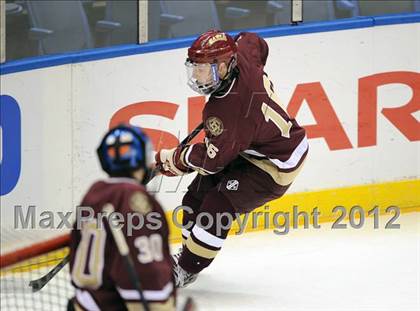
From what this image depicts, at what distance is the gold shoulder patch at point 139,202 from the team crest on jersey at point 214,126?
61.0 inches

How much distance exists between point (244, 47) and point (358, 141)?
4.38ft

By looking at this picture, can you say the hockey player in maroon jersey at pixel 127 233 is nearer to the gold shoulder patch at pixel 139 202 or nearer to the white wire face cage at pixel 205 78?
the gold shoulder patch at pixel 139 202

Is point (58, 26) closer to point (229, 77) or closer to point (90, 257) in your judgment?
point (229, 77)

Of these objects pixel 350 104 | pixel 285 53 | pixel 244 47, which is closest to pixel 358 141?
pixel 350 104

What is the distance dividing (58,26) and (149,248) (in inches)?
114

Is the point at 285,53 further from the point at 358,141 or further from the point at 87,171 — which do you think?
the point at 87,171

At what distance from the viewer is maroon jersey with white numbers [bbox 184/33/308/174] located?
178 inches

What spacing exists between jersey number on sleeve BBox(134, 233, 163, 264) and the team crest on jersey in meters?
1.55

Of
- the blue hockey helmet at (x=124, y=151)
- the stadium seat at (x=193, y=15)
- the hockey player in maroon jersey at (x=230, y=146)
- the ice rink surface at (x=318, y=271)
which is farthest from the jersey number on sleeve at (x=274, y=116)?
the blue hockey helmet at (x=124, y=151)

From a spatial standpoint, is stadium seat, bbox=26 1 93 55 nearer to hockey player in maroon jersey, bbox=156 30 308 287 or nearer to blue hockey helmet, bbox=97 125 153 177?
hockey player in maroon jersey, bbox=156 30 308 287

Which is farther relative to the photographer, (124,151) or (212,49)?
(212,49)

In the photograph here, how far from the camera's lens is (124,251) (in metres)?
2.90

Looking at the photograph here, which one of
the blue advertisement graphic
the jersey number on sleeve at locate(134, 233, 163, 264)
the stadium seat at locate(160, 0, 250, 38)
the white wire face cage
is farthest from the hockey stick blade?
the stadium seat at locate(160, 0, 250, 38)

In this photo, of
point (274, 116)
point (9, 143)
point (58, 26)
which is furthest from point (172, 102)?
point (274, 116)
